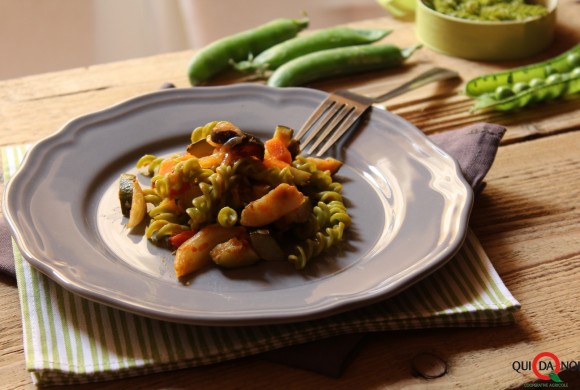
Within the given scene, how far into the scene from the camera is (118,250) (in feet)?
5.51

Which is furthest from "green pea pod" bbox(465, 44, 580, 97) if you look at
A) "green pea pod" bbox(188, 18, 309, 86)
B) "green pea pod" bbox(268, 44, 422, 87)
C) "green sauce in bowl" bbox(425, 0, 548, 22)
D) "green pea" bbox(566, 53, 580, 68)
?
"green pea pod" bbox(188, 18, 309, 86)

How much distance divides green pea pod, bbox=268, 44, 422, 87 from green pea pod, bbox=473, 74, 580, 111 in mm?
385


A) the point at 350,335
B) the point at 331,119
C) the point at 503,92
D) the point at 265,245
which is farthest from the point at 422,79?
the point at 350,335

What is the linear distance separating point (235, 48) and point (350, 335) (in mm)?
1472

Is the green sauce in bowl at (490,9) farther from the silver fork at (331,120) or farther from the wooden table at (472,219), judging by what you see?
the silver fork at (331,120)

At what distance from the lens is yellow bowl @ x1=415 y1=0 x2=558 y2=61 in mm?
2680

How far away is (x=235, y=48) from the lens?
270cm

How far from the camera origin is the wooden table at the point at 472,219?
144 centimetres

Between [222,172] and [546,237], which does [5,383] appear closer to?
[222,172]

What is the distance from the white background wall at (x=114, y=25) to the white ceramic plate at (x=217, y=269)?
2.29 metres

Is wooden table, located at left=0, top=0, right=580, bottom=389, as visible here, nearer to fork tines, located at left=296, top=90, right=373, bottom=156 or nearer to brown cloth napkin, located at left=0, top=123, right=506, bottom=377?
brown cloth napkin, located at left=0, top=123, right=506, bottom=377

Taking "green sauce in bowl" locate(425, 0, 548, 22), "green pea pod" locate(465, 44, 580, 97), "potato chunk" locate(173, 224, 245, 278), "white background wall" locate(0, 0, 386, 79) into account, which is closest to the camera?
"potato chunk" locate(173, 224, 245, 278)

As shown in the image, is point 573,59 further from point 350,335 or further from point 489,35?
point 350,335

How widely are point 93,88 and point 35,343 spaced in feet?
4.27
